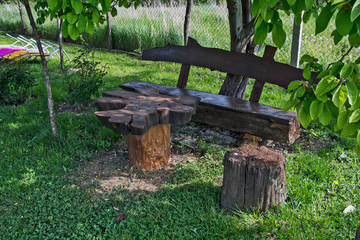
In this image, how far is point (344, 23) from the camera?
3.86 ft

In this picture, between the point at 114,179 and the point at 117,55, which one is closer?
the point at 114,179

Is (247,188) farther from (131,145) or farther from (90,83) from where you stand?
(90,83)

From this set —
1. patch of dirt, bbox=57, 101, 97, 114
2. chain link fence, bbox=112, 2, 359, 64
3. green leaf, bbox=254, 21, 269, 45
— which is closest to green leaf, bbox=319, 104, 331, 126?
green leaf, bbox=254, 21, 269, 45

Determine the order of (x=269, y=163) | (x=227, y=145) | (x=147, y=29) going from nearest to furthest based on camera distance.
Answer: (x=269, y=163)
(x=227, y=145)
(x=147, y=29)

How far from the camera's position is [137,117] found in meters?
3.02

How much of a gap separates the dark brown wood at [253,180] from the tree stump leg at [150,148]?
914mm

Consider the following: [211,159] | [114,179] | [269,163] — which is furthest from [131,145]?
[269,163]

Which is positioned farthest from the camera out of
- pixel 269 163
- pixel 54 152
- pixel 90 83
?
pixel 90 83

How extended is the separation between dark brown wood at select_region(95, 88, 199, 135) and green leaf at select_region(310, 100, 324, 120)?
5.87ft

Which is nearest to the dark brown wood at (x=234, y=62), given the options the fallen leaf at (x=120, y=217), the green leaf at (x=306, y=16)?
the green leaf at (x=306, y=16)

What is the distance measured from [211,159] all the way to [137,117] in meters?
1.20

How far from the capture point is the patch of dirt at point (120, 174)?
10.9ft

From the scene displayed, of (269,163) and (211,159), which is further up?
(269,163)

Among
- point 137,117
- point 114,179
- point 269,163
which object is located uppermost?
point 137,117
